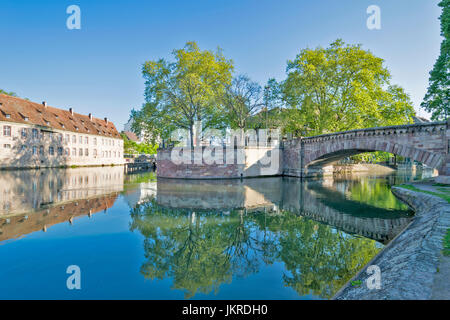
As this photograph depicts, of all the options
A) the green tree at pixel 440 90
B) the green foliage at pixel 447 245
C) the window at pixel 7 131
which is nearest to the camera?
the green foliage at pixel 447 245

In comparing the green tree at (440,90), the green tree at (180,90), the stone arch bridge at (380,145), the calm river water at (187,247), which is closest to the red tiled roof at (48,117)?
the green tree at (180,90)

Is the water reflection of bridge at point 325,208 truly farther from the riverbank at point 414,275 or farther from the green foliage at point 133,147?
the green foliage at point 133,147

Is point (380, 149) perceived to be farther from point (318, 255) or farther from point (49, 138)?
point (49, 138)

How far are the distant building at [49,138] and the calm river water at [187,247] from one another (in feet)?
97.4

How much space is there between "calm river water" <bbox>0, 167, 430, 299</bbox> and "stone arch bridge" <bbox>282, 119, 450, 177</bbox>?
6.62 m

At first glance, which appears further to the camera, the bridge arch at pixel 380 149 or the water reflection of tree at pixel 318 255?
the bridge arch at pixel 380 149

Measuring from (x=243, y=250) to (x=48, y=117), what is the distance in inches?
1864

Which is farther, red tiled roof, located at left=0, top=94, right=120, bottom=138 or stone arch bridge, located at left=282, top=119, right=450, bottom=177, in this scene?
red tiled roof, located at left=0, top=94, right=120, bottom=138

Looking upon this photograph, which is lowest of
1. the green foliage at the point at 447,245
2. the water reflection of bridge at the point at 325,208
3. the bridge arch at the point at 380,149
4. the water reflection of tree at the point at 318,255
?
the water reflection of tree at the point at 318,255

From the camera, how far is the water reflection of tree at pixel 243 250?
4.88 metres

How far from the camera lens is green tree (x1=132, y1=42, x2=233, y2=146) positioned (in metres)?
23.7

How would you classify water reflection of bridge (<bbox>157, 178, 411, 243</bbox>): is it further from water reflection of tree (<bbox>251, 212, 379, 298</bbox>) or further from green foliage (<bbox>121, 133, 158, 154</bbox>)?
green foliage (<bbox>121, 133, 158, 154</bbox>)

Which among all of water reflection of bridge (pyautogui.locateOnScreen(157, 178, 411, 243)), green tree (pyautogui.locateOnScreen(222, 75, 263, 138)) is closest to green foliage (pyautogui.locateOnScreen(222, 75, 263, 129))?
green tree (pyautogui.locateOnScreen(222, 75, 263, 138))
